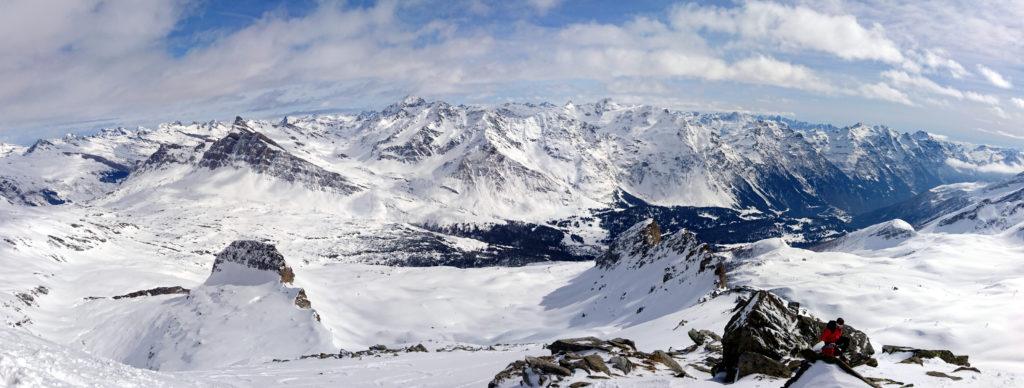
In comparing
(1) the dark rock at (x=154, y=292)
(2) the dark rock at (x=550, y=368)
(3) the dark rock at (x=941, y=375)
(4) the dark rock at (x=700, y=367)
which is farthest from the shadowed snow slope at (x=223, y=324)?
(3) the dark rock at (x=941, y=375)

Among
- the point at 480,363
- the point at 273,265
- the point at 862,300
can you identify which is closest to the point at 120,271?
the point at 273,265

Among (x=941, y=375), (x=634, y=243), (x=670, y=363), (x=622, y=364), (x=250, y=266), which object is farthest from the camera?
(x=634, y=243)

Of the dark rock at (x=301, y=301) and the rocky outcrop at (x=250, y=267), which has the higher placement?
the rocky outcrop at (x=250, y=267)

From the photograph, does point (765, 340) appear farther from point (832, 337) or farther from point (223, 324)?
point (223, 324)

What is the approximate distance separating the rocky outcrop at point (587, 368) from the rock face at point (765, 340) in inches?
93.3

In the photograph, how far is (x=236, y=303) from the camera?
270 ft

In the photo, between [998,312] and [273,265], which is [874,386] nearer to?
[998,312]

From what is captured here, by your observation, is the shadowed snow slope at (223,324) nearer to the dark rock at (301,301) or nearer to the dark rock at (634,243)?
the dark rock at (301,301)

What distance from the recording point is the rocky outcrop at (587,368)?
75.3 feet

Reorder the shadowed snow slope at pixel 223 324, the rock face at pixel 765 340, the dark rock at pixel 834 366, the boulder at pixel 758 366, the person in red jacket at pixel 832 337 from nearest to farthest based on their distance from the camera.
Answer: the dark rock at pixel 834 366 < the person in red jacket at pixel 832 337 < the boulder at pixel 758 366 < the rock face at pixel 765 340 < the shadowed snow slope at pixel 223 324

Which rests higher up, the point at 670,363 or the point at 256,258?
the point at 670,363

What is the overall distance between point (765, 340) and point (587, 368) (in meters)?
7.75

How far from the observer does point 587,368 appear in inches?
940

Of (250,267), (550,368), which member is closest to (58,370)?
(550,368)
